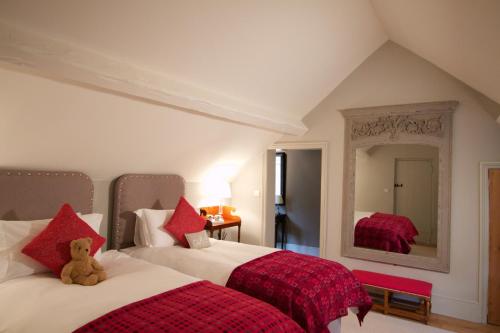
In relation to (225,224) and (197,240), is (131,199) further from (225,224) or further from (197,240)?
(225,224)

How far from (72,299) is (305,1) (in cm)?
281

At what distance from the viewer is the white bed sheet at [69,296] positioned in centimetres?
178

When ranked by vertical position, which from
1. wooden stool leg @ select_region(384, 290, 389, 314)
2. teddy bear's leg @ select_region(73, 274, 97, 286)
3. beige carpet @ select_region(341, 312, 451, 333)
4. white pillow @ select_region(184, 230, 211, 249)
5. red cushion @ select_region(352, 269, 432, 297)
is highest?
white pillow @ select_region(184, 230, 211, 249)

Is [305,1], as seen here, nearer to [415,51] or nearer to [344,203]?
[415,51]

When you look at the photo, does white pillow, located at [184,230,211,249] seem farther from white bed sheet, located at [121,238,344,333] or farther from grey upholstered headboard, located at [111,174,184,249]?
grey upholstered headboard, located at [111,174,184,249]

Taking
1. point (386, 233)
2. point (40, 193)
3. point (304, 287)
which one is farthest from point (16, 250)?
point (386, 233)

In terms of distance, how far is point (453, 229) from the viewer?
372 cm

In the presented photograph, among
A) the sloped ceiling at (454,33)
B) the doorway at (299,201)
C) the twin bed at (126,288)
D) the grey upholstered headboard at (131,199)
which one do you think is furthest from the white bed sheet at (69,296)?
the doorway at (299,201)

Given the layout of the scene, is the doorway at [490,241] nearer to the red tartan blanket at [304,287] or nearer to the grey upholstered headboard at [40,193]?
the red tartan blanket at [304,287]

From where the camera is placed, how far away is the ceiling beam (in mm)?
1938

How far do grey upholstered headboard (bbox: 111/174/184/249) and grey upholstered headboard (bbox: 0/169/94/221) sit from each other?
0.34 m

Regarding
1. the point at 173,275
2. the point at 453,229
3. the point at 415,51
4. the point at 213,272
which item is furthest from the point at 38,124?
the point at 453,229

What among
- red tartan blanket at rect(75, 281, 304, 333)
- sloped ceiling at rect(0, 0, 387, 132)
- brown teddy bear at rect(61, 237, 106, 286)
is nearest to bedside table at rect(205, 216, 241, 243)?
sloped ceiling at rect(0, 0, 387, 132)

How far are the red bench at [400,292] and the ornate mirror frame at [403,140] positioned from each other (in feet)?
0.90
